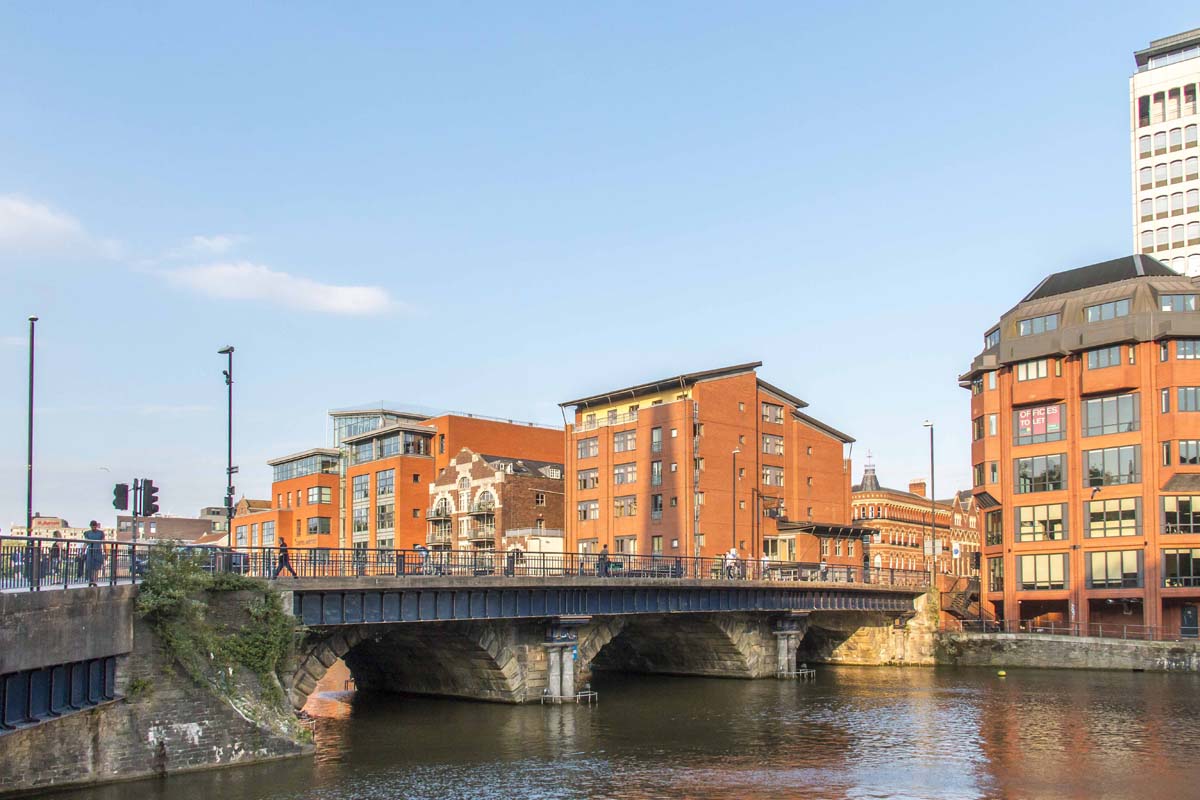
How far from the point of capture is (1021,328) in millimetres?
82312

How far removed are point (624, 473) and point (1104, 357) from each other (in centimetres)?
4026

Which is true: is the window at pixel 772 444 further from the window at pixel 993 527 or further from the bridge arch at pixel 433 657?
the bridge arch at pixel 433 657

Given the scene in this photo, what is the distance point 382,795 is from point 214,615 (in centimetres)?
796

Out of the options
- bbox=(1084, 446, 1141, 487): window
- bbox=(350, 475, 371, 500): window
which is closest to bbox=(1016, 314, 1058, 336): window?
bbox=(1084, 446, 1141, 487): window

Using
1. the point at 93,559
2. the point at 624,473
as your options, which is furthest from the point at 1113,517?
the point at 93,559

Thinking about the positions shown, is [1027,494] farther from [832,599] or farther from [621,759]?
[621,759]

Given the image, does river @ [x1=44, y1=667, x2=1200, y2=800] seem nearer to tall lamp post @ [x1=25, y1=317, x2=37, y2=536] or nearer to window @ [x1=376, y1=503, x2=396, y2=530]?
tall lamp post @ [x1=25, y1=317, x2=37, y2=536]

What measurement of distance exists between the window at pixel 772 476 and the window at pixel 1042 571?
23.3 meters

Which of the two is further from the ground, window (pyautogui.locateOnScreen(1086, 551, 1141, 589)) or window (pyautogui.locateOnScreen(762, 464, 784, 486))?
window (pyautogui.locateOnScreen(762, 464, 784, 486))

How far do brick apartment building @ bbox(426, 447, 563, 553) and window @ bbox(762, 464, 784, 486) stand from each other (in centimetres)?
2074

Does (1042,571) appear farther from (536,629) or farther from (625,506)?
(536,629)

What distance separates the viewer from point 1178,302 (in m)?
75.4

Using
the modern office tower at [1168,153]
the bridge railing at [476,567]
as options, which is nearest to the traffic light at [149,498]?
the bridge railing at [476,567]

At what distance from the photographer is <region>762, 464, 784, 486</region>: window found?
99188 mm
